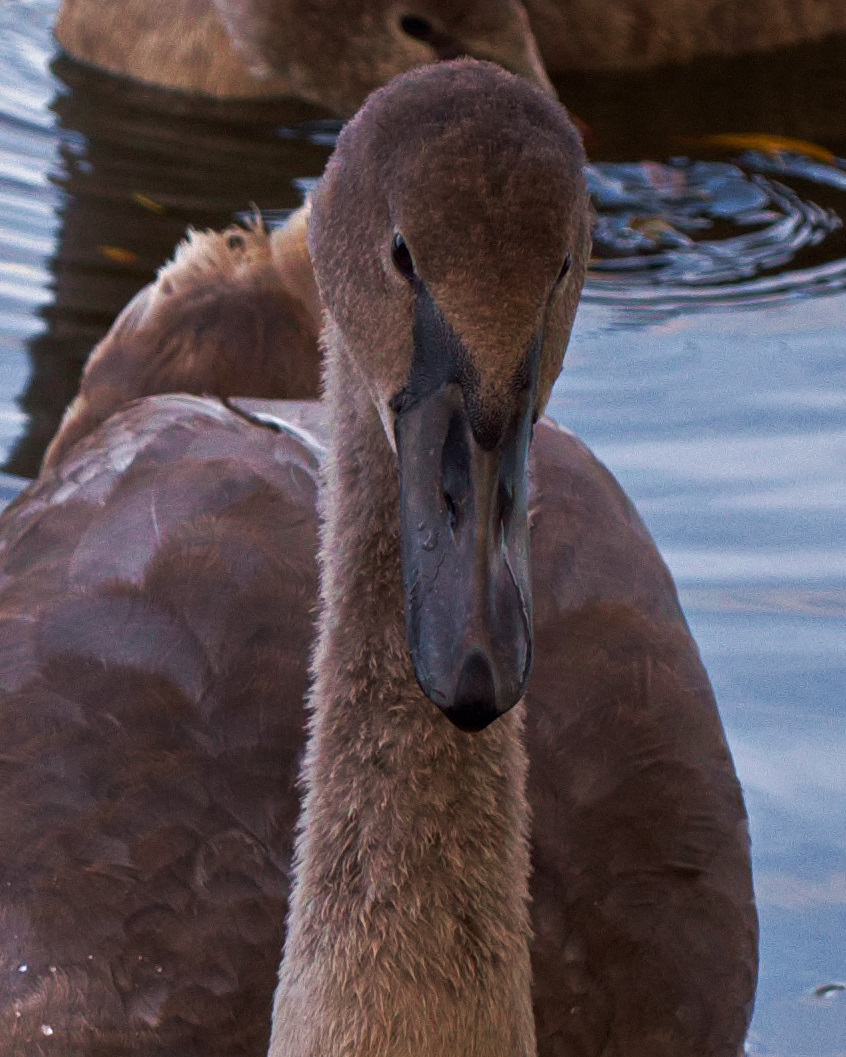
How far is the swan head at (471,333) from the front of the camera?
2098 mm

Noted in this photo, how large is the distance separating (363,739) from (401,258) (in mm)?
600

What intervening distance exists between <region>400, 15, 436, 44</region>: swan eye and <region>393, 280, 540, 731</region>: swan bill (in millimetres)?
3319

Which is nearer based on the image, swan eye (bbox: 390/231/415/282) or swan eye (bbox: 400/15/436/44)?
swan eye (bbox: 390/231/415/282)

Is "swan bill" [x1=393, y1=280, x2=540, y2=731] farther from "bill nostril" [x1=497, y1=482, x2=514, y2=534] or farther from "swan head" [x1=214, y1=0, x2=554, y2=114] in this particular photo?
"swan head" [x1=214, y1=0, x2=554, y2=114]

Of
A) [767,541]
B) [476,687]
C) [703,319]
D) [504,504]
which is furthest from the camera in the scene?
[703,319]

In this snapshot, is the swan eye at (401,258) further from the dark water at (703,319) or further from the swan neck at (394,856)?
the dark water at (703,319)

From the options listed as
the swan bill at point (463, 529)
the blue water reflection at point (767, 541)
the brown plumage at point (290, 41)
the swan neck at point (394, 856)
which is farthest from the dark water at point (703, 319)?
the swan bill at point (463, 529)

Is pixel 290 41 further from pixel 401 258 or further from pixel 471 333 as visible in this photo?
pixel 471 333

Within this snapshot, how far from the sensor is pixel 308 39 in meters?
5.66

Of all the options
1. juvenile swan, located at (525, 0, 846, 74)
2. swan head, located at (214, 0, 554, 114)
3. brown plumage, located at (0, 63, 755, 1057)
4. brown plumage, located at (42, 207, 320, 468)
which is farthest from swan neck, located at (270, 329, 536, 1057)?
juvenile swan, located at (525, 0, 846, 74)

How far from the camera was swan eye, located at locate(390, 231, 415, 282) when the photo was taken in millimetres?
2219

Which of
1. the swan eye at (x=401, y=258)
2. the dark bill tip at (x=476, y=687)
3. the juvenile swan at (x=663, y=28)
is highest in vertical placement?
the swan eye at (x=401, y=258)

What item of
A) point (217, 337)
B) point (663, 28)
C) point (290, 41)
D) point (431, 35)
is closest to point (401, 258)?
point (217, 337)

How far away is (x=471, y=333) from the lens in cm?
213
